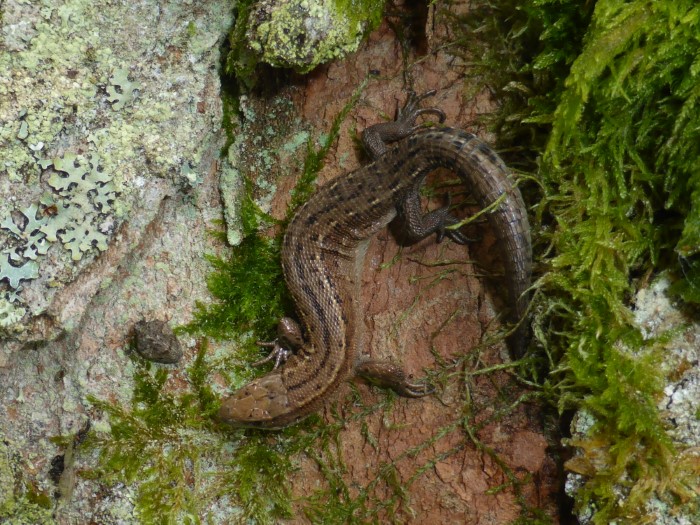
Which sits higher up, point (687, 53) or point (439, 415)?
point (687, 53)

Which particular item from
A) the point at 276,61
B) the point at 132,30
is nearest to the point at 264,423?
the point at 276,61

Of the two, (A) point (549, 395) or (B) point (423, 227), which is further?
(B) point (423, 227)

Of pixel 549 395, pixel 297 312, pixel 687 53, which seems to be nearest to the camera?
pixel 687 53

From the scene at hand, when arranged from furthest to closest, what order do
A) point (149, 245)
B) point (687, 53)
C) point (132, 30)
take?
point (149, 245) < point (132, 30) < point (687, 53)

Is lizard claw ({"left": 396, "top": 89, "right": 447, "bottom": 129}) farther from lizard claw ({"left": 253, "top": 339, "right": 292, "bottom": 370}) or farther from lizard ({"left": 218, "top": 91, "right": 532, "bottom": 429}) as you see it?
lizard claw ({"left": 253, "top": 339, "right": 292, "bottom": 370})

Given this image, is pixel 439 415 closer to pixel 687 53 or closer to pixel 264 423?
pixel 264 423

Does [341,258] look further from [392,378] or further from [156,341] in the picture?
[156,341]

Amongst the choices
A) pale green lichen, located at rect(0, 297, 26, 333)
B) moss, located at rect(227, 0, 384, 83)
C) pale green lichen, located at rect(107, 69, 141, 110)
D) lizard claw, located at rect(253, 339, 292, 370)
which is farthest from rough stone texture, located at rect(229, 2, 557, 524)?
pale green lichen, located at rect(0, 297, 26, 333)
